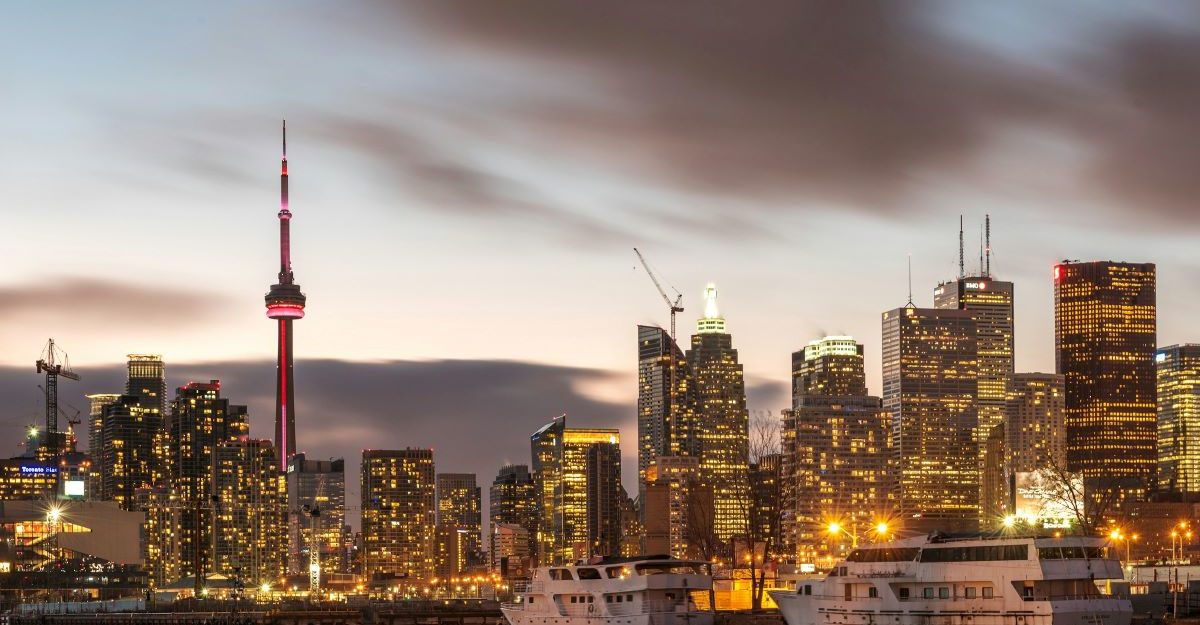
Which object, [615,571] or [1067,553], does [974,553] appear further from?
[615,571]

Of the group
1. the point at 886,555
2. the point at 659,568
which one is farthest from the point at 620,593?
the point at 886,555

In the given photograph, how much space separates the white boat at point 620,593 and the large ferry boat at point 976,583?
13310 millimetres

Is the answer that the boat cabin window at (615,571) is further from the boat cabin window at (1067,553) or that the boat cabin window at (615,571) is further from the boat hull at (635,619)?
the boat cabin window at (1067,553)

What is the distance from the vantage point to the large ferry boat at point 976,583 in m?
94.2

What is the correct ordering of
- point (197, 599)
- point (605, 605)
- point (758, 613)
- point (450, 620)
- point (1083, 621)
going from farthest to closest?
point (197, 599), point (450, 620), point (758, 613), point (605, 605), point (1083, 621)

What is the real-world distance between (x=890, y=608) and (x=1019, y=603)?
336 inches

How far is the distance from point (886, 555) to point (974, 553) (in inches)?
252

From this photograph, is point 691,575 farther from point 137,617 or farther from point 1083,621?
point 137,617

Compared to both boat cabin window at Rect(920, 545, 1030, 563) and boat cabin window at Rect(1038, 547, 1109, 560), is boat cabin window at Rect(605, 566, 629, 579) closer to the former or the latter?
boat cabin window at Rect(920, 545, 1030, 563)

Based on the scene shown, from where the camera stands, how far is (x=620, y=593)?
376ft

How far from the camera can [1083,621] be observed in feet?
306

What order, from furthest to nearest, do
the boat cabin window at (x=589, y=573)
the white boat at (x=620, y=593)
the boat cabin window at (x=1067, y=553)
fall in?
the boat cabin window at (x=589, y=573), the white boat at (x=620, y=593), the boat cabin window at (x=1067, y=553)

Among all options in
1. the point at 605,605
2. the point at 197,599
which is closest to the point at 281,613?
the point at 197,599

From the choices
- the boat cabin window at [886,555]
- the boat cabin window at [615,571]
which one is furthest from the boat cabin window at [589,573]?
the boat cabin window at [886,555]
